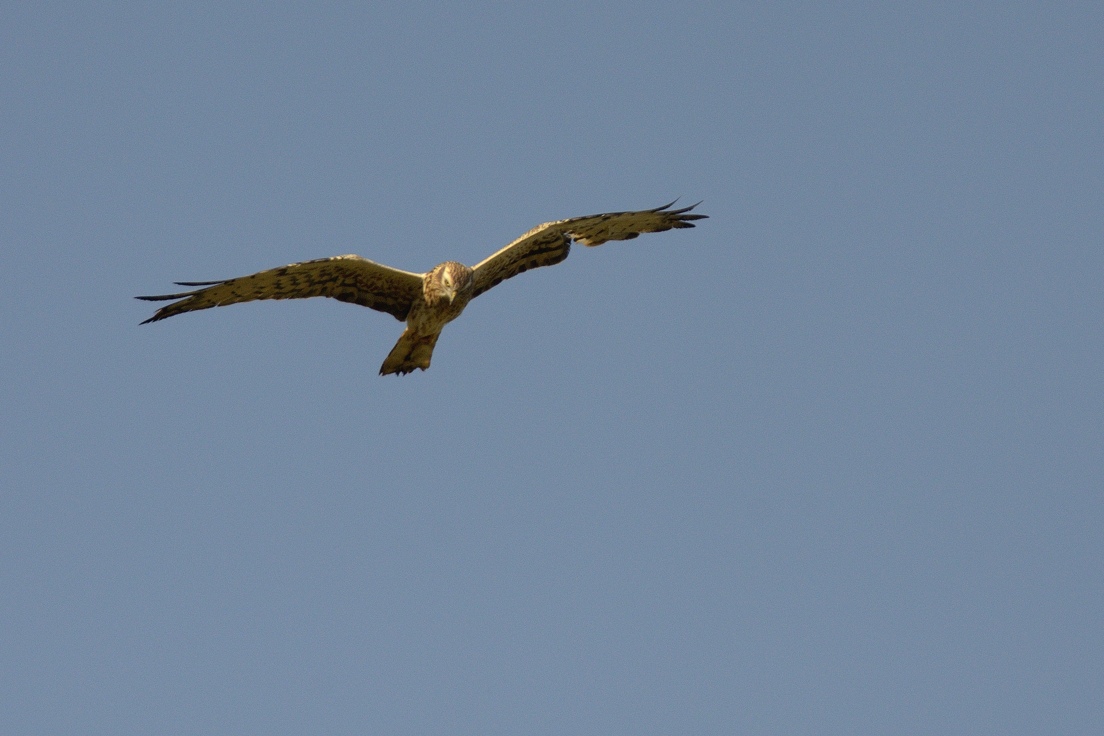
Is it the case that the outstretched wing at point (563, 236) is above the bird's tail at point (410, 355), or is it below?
above

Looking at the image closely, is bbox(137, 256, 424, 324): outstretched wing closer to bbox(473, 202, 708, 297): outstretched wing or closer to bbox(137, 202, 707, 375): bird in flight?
bbox(137, 202, 707, 375): bird in flight

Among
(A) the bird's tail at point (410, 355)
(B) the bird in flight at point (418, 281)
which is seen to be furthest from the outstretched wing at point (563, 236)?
(A) the bird's tail at point (410, 355)

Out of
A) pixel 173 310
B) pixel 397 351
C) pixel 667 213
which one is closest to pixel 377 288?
pixel 397 351

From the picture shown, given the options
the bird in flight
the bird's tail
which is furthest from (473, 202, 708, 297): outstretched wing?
the bird's tail

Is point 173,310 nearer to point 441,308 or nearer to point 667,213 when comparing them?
point 441,308

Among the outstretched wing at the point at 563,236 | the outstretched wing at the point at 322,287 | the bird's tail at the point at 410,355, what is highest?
the outstretched wing at the point at 563,236

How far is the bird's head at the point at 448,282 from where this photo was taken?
15477 millimetres

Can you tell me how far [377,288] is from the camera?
52.3 ft

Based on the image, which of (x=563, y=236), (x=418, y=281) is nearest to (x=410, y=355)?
(x=418, y=281)

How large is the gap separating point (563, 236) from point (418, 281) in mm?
2005

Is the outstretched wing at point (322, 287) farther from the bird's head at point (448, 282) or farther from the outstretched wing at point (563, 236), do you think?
the outstretched wing at point (563, 236)

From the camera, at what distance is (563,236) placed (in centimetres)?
1688

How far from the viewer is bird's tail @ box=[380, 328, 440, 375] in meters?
16.0

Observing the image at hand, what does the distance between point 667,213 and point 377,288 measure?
3739 mm
